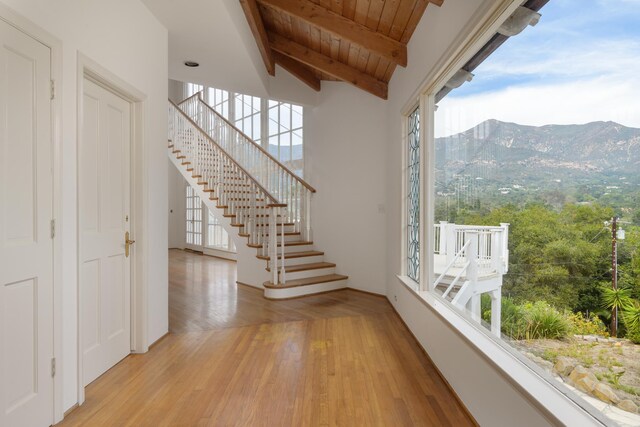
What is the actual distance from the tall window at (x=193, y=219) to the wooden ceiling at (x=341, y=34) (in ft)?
19.0

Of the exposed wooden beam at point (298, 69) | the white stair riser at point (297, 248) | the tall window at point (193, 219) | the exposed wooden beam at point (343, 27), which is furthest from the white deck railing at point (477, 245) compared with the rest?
the tall window at point (193, 219)

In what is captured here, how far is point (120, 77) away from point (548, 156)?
8.85ft

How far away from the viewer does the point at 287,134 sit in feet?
23.3

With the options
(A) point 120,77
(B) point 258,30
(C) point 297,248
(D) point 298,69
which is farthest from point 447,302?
(D) point 298,69

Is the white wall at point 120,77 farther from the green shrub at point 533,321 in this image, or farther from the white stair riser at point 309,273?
the green shrub at point 533,321

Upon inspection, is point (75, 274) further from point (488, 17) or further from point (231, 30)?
point (488, 17)

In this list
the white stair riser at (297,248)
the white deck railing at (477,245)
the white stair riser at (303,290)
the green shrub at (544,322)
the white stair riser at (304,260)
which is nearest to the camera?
the green shrub at (544,322)

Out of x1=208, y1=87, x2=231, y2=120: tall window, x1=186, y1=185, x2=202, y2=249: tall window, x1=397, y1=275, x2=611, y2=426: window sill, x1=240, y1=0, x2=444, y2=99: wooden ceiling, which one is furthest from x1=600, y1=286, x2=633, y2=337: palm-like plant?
x1=186, y1=185, x2=202, y2=249: tall window

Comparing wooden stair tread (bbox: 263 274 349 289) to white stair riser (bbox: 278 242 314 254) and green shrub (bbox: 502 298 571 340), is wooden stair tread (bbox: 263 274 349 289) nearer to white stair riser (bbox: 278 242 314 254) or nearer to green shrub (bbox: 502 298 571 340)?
white stair riser (bbox: 278 242 314 254)

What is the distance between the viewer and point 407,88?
145 inches

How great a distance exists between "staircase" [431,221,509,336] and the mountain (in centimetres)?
30

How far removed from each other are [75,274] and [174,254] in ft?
25.4

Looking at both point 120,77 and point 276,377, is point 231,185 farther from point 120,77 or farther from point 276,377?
point 276,377

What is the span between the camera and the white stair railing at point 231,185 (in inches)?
209
